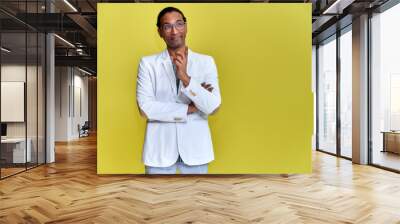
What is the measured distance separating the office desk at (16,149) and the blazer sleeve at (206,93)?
605 cm

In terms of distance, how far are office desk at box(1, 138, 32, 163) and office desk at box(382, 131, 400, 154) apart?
6.79m

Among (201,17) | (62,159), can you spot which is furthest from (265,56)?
(62,159)

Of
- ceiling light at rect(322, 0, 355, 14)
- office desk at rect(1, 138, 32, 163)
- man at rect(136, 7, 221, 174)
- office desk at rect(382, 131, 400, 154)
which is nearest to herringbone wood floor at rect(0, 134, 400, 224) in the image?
office desk at rect(1, 138, 32, 163)

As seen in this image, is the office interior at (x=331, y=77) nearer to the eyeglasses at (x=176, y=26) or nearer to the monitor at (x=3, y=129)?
the monitor at (x=3, y=129)

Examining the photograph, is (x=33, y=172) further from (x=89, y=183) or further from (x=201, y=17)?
(x=201, y=17)

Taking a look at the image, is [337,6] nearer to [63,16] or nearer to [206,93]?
[63,16]

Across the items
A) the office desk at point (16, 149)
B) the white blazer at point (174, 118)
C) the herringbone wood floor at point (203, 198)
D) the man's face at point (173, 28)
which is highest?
the man's face at point (173, 28)

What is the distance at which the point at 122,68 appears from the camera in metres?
5.87

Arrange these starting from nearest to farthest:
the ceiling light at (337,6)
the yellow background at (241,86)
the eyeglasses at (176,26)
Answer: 1. the eyeglasses at (176,26)
2. the yellow background at (241,86)
3. the ceiling light at (337,6)

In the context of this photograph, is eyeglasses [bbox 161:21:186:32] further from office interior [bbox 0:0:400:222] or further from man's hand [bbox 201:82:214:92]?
office interior [bbox 0:0:400:222]

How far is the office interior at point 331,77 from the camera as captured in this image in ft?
21.9

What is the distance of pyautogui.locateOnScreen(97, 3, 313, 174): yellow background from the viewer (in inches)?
229

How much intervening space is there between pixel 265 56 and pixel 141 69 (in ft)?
15.8

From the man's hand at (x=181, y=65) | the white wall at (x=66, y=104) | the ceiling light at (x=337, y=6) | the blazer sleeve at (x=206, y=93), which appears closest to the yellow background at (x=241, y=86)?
the ceiling light at (x=337, y=6)
